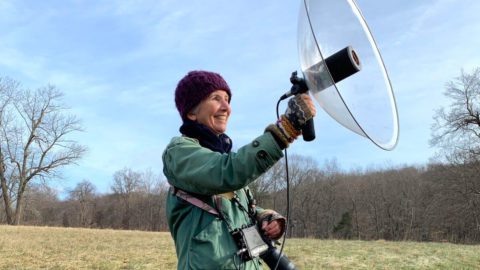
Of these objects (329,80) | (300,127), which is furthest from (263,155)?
(329,80)

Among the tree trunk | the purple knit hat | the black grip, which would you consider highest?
the tree trunk

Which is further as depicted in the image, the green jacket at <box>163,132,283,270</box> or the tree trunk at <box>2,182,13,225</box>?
the tree trunk at <box>2,182,13,225</box>

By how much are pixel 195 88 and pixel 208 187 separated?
2.52 ft

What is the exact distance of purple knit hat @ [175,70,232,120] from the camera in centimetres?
242

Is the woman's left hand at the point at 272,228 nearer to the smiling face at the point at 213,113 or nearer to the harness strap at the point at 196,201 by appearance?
the harness strap at the point at 196,201

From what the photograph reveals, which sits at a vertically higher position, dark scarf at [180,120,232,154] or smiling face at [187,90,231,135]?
smiling face at [187,90,231,135]

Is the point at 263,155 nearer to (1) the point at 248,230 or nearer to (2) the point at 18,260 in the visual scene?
(1) the point at 248,230

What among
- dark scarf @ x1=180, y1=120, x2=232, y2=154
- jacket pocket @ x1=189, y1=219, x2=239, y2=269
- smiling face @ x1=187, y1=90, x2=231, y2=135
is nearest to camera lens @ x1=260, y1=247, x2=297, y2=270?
jacket pocket @ x1=189, y1=219, x2=239, y2=269

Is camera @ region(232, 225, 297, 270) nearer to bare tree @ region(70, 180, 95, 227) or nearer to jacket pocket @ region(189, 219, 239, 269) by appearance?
jacket pocket @ region(189, 219, 239, 269)

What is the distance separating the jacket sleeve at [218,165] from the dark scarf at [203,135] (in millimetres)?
170

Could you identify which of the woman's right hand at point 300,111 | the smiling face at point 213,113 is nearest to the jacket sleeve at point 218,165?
the woman's right hand at point 300,111

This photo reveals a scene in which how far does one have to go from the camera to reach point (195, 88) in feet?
7.97

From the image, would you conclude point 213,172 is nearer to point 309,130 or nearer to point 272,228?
point 309,130

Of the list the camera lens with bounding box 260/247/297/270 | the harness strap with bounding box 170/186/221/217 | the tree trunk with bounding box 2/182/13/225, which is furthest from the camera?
the tree trunk with bounding box 2/182/13/225
